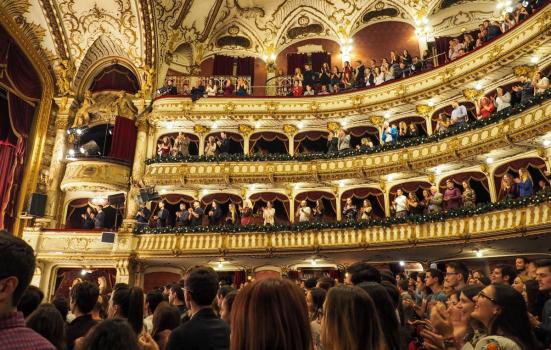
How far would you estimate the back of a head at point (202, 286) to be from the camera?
274 cm

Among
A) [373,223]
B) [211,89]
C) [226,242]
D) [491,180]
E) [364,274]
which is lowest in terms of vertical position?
[364,274]

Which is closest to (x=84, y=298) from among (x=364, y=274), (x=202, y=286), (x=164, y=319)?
(x=164, y=319)

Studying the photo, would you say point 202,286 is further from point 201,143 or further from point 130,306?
point 201,143

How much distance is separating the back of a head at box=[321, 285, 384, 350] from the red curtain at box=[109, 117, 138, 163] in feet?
57.8

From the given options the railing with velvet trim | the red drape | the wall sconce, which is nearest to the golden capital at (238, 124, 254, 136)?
the red drape

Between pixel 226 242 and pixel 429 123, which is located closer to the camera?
pixel 226 242

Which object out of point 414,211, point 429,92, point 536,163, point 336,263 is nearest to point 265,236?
point 336,263

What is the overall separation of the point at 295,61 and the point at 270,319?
69.1 ft

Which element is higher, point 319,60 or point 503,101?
point 319,60

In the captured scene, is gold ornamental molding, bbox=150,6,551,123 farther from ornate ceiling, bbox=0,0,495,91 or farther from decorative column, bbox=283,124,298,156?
ornate ceiling, bbox=0,0,495,91

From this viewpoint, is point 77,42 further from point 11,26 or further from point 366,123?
point 366,123

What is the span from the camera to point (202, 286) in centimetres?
277

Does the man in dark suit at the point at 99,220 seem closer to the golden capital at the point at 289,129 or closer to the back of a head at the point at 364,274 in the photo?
the golden capital at the point at 289,129

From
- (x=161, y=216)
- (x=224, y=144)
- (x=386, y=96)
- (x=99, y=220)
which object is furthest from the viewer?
(x=224, y=144)
